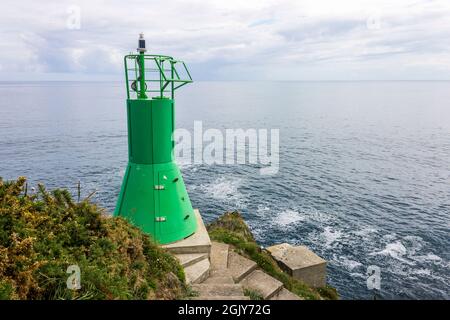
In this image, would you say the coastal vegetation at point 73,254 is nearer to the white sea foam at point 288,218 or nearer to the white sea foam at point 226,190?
the white sea foam at point 288,218

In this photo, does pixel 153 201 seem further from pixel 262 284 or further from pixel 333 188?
pixel 333 188

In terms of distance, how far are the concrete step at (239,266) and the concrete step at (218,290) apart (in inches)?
95.9

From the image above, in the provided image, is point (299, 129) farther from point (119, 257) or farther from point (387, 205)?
point (119, 257)

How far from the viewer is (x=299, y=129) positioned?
8588cm

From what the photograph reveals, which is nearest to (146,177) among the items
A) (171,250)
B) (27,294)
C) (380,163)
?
(171,250)

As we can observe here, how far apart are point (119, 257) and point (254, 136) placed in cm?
7251

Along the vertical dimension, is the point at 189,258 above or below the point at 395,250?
above

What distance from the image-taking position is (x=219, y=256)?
13.6 m

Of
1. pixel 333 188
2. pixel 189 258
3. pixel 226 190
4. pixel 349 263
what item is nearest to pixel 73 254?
pixel 189 258

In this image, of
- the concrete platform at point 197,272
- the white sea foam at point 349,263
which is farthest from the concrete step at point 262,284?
the white sea foam at point 349,263

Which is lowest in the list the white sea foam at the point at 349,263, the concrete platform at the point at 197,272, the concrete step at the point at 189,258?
the white sea foam at the point at 349,263

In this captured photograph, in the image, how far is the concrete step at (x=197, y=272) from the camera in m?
10.7

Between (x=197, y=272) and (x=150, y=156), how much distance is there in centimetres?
409

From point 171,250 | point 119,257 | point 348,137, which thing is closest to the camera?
point 119,257
